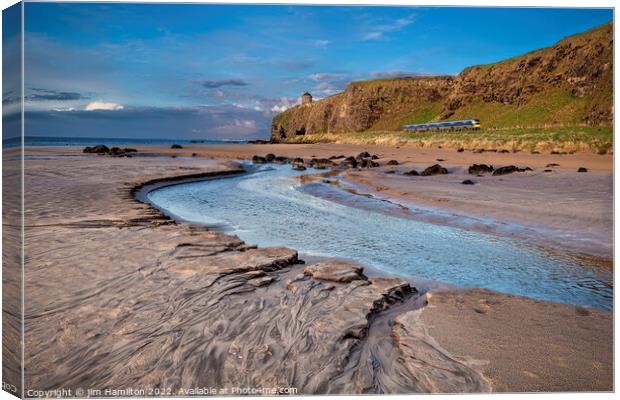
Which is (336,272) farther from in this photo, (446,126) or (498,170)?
(446,126)

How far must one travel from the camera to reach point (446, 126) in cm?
5550

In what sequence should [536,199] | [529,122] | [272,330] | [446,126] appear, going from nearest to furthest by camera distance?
[272,330], [536,199], [529,122], [446,126]

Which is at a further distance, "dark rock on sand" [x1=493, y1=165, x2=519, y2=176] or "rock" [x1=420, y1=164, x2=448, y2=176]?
"rock" [x1=420, y1=164, x2=448, y2=176]

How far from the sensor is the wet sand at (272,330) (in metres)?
2.46

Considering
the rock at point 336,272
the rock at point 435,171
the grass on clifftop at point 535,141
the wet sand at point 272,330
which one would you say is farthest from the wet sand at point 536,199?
the rock at point 336,272

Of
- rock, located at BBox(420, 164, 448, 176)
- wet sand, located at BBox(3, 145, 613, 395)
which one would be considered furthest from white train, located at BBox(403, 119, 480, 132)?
wet sand, located at BBox(3, 145, 613, 395)

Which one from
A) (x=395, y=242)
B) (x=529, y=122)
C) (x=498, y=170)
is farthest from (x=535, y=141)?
(x=395, y=242)

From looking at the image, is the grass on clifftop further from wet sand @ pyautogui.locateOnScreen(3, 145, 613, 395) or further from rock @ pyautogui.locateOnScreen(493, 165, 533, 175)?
wet sand @ pyautogui.locateOnScreen(3, 145, 613, 395)

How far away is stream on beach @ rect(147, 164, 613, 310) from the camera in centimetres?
438

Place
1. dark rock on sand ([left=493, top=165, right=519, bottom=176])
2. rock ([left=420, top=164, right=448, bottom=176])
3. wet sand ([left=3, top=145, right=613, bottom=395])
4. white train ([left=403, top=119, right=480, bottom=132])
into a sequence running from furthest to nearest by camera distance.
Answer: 1. white train ([left=403, top=119, right=480, bottom=132])
2. rock ([left=420, top=164, right=448, bottom=176])
3. dark rock on sand ([left=493, top=165, right=519, bottom=176])
4. wet sand ([left=3, top=145, right=613, bottom=395])

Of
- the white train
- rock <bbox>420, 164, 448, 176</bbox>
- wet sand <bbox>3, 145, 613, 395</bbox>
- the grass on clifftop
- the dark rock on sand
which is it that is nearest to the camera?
wet sand <bbox>3, 145, 613, 395</bbox>

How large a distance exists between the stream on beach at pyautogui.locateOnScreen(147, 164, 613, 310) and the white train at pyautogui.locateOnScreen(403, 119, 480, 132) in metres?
40.4

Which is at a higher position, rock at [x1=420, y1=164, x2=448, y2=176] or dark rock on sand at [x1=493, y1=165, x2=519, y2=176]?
dark rock on sand at [x1=493, y1=165, x2=519, y2=176]

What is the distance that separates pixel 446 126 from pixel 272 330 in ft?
186
